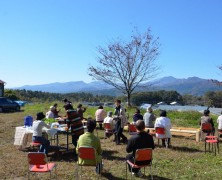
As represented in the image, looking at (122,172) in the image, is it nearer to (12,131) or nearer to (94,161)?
(94,161)

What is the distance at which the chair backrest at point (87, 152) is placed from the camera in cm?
658

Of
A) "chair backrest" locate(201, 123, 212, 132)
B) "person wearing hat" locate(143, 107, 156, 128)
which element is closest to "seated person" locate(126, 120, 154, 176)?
"chair backrest" locate(201, 123, 212, 132)

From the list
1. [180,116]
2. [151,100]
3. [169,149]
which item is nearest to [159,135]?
[169,149]

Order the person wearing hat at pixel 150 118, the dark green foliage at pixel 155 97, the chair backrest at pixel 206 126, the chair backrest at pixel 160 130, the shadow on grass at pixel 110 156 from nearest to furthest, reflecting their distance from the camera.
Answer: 1. the shadow on grass at pixel 110 156
2. the chair backrest at pixel 160 130
3. the chair backrest at pixel 206 126
4. the person wearing hat at pixel 150 118
5. the dark green foliage at pixel 155 97

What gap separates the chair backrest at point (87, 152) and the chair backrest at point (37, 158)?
0.71 meters

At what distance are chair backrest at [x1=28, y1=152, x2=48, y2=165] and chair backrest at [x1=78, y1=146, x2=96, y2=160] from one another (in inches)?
27.9

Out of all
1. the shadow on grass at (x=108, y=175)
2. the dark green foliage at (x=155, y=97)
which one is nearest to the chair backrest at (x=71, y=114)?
the shadow on grass at (x=108, y=175)

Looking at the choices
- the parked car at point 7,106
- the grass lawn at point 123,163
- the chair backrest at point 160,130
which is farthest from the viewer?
the parked car at point 7,106

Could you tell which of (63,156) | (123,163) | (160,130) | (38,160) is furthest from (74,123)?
(160,130)

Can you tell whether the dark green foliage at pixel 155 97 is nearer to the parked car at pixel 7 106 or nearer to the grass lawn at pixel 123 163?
the parked car at pixel 7 106

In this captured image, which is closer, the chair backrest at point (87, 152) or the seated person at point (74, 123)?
the chair backrest at point (87, 152)

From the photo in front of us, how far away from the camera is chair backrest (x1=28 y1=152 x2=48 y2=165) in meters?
6.33

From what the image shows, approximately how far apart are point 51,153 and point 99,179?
3094 millimetres

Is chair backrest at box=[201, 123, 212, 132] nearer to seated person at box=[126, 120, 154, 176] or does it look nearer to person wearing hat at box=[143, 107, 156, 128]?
person wearing hat at box=[143, 107, 156, 128]
